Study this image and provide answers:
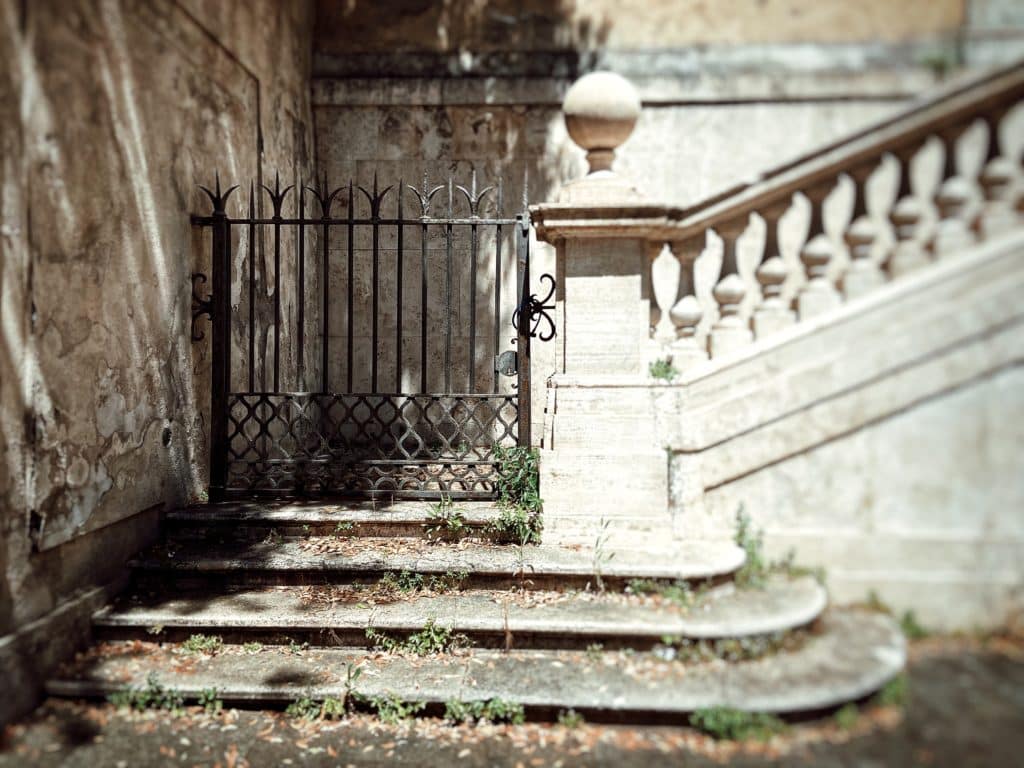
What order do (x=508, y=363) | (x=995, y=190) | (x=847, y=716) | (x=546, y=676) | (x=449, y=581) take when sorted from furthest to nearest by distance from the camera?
(x=508, y=363), (x=449, y=581), (x=546, y=676), (x=847, y=716), (x=995, y=190)

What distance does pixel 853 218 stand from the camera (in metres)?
3.17

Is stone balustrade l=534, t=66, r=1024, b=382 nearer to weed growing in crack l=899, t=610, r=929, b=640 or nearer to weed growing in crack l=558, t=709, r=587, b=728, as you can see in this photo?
weed growing in crack l=899, t=610, r=929, b=640

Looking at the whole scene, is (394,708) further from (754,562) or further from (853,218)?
(853,218)

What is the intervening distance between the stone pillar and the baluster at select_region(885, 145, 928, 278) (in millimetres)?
1184

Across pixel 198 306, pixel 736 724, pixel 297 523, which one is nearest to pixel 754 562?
pixel 736 724

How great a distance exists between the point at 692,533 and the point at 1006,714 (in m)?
1.71

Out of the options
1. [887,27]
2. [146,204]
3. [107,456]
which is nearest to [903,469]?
[887,27]

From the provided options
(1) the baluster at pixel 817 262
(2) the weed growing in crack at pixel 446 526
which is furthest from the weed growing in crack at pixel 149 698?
(1) the baluster at pixel 817 262

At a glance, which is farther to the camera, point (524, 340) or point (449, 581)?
point (524, 340)

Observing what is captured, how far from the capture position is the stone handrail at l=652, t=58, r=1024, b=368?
2381 mm

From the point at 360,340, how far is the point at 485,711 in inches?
200

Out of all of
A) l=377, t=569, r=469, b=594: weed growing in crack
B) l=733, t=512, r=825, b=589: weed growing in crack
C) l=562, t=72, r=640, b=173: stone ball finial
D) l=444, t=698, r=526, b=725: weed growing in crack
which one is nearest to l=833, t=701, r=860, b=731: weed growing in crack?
l=733, t=512, r=825, b=589: weed growing in crack

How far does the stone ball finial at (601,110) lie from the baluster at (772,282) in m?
0.96

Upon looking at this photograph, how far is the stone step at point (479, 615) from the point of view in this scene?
10.5 ft
